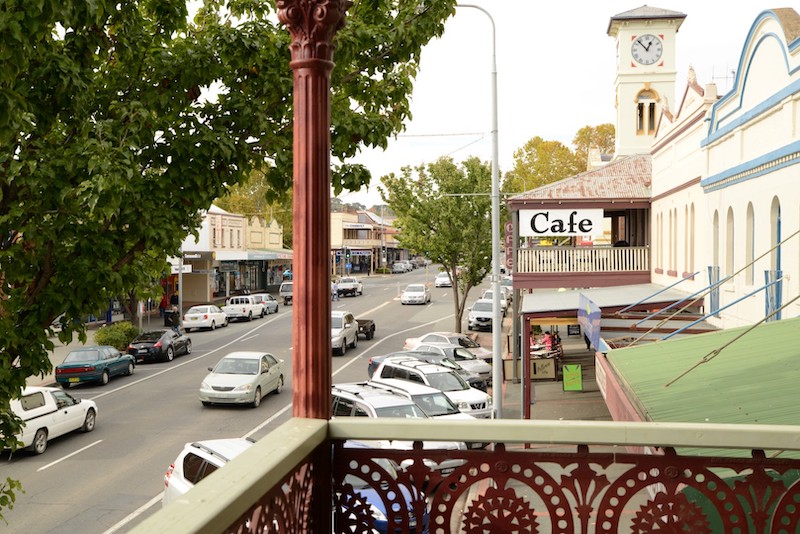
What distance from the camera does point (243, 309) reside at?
156ft

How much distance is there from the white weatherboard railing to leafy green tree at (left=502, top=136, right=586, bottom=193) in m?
47.7

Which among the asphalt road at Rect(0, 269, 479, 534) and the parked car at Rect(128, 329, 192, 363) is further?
the parked car at Rect(128, 329, 192, 363)

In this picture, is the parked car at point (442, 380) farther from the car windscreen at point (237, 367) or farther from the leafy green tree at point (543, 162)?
the leafy green tree at point (543, 162)

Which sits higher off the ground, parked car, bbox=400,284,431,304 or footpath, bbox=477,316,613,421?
parked car, bbox=400,284,431,304

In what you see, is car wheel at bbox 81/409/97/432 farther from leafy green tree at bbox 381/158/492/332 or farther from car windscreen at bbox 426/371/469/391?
leafy green tree at bbox 381/158/492/332

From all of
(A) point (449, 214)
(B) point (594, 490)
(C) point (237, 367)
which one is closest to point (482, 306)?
(A) point (449, 214)

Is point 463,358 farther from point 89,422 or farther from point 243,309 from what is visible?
point 243,309

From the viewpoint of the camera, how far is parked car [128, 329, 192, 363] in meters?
31.5

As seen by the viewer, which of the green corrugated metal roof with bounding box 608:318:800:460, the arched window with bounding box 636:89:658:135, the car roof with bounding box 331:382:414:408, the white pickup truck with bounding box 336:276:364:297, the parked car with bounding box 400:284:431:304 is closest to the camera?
the green corrugated metal roof with bounding box 608:318:800:460

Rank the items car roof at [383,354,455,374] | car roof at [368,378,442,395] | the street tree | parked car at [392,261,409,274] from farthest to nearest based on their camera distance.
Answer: parked car at [392,261,409,274], car roof at [383,354,455,374], car roof at [368,378,442,395], the street tree

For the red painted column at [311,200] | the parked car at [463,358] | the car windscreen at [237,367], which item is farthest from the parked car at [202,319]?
the red painted column at [311,200]

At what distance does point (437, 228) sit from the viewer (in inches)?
1512

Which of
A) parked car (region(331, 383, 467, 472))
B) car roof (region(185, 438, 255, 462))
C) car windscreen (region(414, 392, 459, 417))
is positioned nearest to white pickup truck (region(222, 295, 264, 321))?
car windscreen (region(414, 392, 459, 417))

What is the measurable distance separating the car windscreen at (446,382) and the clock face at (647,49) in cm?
3430
